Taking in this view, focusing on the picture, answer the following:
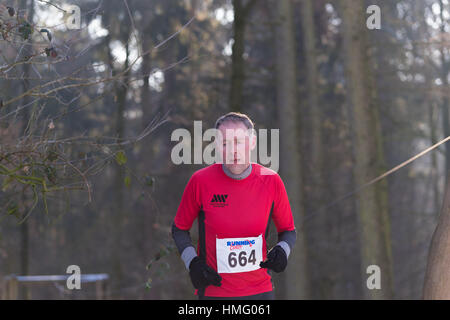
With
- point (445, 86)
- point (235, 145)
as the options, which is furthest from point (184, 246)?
point (445, 86)

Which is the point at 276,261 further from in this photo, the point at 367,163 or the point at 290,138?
the point at 290,138

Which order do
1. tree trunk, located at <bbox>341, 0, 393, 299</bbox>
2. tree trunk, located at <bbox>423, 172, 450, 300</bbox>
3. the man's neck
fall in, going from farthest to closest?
tree trunk, located at <bbox>341, 0, 393, 299</bbox> < tree trunk, located at <bbox>423, 172, 450, 300</bbox> < the man's neck

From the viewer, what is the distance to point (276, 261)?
3781mm

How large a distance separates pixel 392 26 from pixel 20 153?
11897 millimetres

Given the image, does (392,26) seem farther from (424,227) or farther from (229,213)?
(229,213)

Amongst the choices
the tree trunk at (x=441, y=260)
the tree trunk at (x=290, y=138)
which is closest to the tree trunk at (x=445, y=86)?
the tree trunk at (x=290, y=138)

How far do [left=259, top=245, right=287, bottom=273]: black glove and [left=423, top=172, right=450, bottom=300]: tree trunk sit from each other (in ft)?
6.07

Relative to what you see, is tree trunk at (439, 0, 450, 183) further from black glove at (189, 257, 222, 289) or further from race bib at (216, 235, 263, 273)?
black glove at (189, 257, 222, 289)

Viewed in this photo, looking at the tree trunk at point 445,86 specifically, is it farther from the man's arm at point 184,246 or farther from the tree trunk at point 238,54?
the man's arm at point 184,246

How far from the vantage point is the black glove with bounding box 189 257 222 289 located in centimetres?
368

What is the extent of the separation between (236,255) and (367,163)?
5.98 meters

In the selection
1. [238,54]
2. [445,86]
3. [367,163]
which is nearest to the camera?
[367,163]

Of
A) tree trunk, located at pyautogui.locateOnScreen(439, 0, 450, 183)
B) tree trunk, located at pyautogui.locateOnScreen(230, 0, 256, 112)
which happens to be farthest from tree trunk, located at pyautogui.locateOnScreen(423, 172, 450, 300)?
tree trunk, located at pyautogui.locateOnScreen(230, 0, 256, 112)
